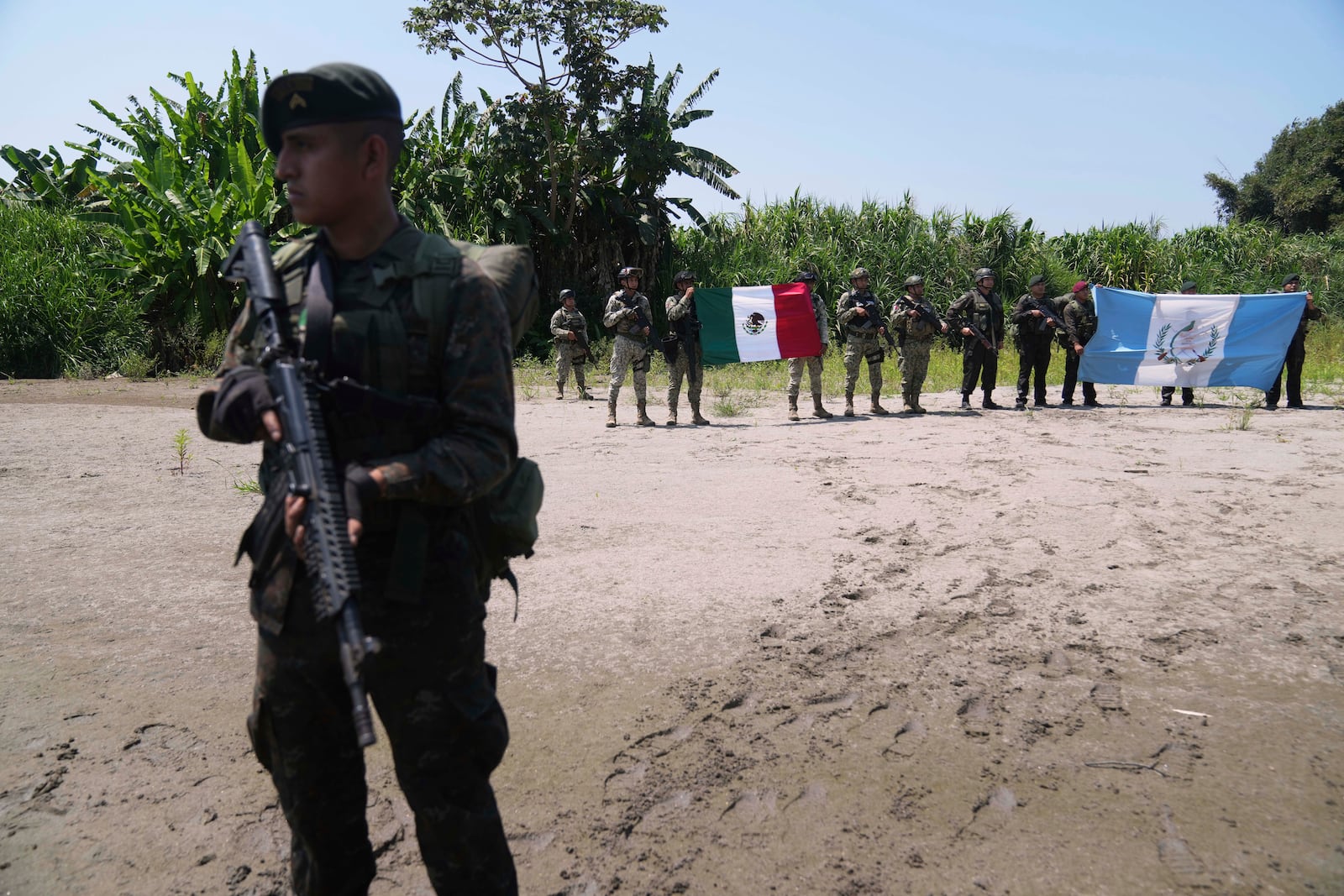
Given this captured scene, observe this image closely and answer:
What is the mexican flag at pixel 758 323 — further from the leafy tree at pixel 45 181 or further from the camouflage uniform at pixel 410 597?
the leafy tree at pixel 45 181

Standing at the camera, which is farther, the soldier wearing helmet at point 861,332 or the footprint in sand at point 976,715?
the soldier wearing helmet at point 861,332

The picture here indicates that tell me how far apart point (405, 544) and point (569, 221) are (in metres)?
18.6

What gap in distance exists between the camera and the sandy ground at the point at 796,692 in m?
2.53

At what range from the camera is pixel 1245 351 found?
39.3 ft

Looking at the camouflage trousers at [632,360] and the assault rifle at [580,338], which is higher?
the assault rifle at [580,338]

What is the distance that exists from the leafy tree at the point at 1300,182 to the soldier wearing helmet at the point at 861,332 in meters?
21.7

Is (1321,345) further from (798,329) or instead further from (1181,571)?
(1181,571)

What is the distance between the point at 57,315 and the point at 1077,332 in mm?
15888

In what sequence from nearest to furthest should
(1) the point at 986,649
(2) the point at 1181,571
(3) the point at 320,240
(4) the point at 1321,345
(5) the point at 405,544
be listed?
1. (5) the point at 405,544
2. (3) the point at 320,240
3. (1) the point at 986,649
4. (2) the point at 1181,571
5. (4) the point at 1321,345

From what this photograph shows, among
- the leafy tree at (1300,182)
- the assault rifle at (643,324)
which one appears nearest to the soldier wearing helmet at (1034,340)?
the assault rifle at (643,324)

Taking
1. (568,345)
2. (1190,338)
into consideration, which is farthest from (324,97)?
(1190,338)

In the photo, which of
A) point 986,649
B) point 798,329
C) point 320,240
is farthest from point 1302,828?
point 798,329

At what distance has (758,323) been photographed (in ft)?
39.8

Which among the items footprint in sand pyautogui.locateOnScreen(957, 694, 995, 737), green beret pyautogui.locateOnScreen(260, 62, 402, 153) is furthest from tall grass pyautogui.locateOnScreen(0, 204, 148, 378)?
green beret pyautogui.locateOnScreen(260, 62, 402, 153)
